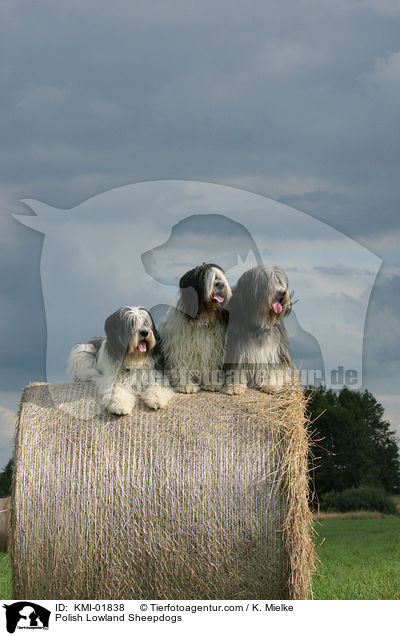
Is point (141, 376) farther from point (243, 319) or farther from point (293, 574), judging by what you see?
point (293, 574)

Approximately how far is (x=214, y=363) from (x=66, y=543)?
180cm

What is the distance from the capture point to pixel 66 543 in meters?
5.06

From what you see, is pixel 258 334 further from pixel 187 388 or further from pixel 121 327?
pixel 121 327

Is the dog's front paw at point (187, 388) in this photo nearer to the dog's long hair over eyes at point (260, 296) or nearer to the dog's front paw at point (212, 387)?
the dog's front paw at point (212, 387)

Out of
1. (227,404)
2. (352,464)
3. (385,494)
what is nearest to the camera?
(227,404)

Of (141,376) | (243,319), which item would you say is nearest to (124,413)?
(141,376)

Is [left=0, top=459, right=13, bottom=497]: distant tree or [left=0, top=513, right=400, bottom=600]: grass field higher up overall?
[left=0, top=459, right=13, bottom=497]: distant tree

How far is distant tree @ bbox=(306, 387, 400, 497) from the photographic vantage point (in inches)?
1078

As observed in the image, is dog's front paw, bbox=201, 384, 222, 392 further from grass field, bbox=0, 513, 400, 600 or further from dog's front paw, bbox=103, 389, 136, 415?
grass field, bbox=0, 513, 400, 600
